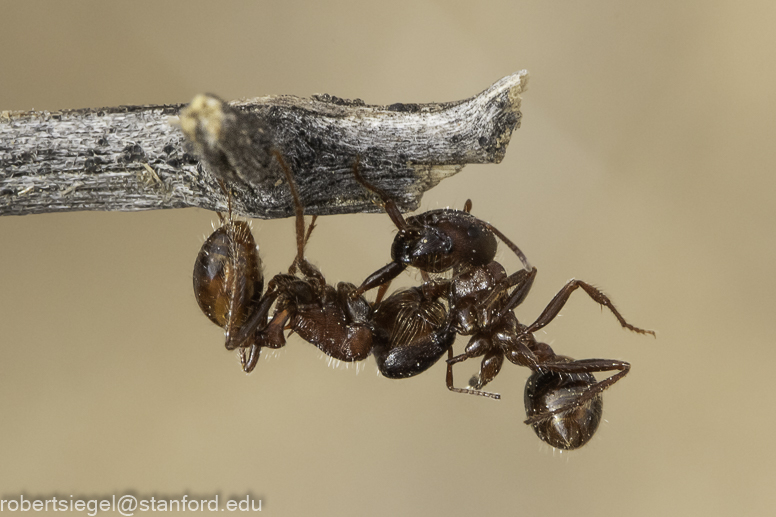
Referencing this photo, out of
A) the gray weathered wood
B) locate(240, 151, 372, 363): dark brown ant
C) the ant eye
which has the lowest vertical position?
the ant eye

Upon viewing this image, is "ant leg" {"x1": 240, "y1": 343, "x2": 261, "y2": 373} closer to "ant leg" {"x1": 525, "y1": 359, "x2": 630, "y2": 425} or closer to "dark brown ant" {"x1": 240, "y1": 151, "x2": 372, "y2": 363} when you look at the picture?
"dark brown ant" {"x1": 240, "y1": 151, "x2": 372, "y2": 363}

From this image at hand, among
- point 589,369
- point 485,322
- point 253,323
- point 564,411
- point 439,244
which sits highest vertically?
point 439,244

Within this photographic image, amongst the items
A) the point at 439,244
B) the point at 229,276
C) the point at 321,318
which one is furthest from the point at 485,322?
the point at 229,276

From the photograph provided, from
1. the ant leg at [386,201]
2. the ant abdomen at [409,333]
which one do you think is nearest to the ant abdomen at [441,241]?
the ant leg at [386,201]

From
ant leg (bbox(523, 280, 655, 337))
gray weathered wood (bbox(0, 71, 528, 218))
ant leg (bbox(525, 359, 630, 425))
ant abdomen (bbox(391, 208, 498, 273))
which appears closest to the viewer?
gray weathered wood (bbox(0, 71, 528, 218))

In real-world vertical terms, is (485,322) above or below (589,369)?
above

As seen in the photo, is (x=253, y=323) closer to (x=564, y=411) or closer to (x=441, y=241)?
(x=441, y=241)

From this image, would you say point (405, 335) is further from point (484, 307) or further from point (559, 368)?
point (559, 368)

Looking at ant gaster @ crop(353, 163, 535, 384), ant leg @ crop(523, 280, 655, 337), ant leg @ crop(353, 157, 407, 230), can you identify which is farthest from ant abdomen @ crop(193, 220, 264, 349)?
ant leg @ crop(523, 280, 655, 337)
